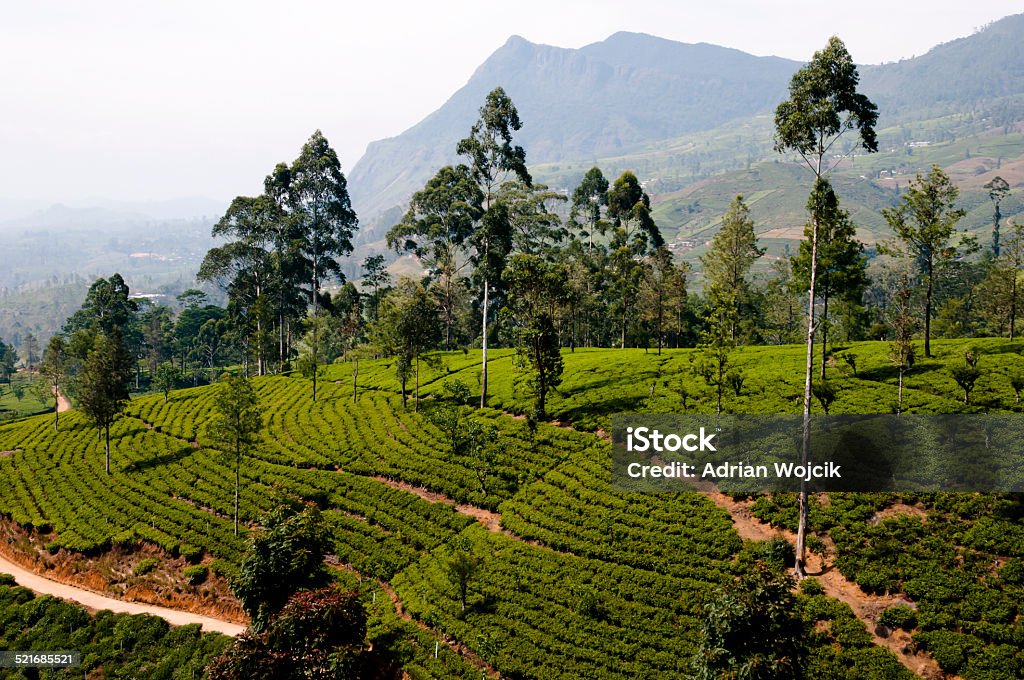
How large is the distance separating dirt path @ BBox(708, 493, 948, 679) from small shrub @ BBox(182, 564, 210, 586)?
98.0 feet

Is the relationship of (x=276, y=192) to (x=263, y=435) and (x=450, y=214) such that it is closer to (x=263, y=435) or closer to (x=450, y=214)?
(x=450, y=214)

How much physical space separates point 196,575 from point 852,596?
34.3 meters

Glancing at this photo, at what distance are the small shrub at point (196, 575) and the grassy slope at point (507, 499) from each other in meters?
1.30

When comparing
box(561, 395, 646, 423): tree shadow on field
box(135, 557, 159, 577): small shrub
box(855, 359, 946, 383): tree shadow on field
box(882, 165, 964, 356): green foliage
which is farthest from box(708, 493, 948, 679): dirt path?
box(135, 557, 159, 577): small shrub

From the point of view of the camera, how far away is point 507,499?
126 ft

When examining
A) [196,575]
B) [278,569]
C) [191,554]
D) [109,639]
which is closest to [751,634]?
[278,569]

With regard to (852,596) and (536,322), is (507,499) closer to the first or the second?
(536,322)

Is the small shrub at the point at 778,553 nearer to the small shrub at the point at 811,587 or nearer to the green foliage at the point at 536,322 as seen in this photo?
the small shrub at the point at 811,587

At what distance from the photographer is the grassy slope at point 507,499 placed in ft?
90.7

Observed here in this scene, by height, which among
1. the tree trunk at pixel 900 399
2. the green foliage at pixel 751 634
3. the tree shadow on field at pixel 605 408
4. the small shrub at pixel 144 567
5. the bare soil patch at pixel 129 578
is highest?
the tree trunk at pixel 900 399

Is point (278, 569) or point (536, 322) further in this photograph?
point (536, 322)

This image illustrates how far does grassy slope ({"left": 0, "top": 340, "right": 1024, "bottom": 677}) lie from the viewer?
90.7 ft

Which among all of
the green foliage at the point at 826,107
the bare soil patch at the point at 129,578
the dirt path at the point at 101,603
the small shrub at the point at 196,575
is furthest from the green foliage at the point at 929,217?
the small shrub at the point at 196,575

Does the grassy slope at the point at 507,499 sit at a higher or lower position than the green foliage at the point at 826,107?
lower
